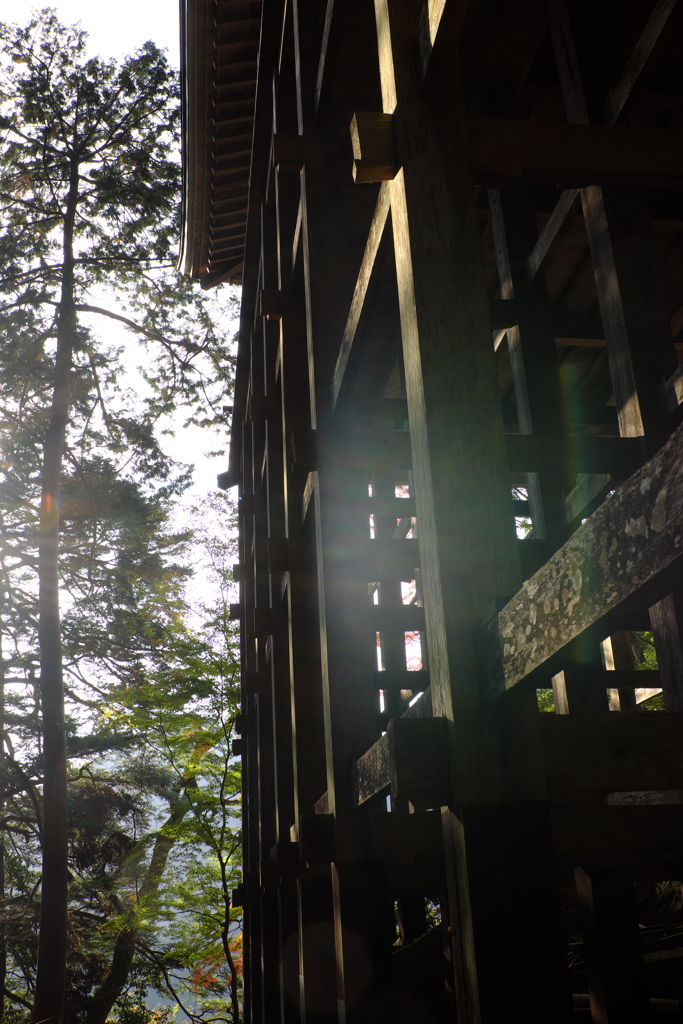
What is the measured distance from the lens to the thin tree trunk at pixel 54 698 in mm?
10594

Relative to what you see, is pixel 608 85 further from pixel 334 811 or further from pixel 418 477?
pixel 334 811

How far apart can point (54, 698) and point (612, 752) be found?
11.9 metres

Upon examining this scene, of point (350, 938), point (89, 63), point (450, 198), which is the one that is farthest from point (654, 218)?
point (89, 63)

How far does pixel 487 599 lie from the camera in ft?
4.60

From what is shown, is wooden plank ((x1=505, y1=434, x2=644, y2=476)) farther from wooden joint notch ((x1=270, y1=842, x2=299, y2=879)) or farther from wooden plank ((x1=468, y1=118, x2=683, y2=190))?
wooden joint notch ((x1=270, y1=842, x2=299, y2=879))

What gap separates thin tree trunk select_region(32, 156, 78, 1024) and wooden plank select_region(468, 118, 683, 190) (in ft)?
33.7

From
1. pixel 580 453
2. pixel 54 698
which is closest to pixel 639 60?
pixel 580 453

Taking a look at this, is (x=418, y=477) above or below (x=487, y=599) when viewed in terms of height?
above

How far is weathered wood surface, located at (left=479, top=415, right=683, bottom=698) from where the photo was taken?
82 centimetres

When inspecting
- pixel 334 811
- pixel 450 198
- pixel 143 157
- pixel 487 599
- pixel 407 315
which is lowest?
pixel 334 811

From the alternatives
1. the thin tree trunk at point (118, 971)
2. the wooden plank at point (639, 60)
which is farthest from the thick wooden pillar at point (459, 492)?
the thin tree trunk at point (118, 971)

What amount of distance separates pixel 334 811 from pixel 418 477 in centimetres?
141

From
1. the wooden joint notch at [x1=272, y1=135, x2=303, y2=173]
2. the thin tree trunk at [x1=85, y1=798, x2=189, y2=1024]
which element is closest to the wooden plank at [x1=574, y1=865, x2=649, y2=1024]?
the wooden joint notch at [x1=272, y1=135, x2=303, y2=173]

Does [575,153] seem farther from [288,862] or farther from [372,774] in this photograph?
[288,862]
